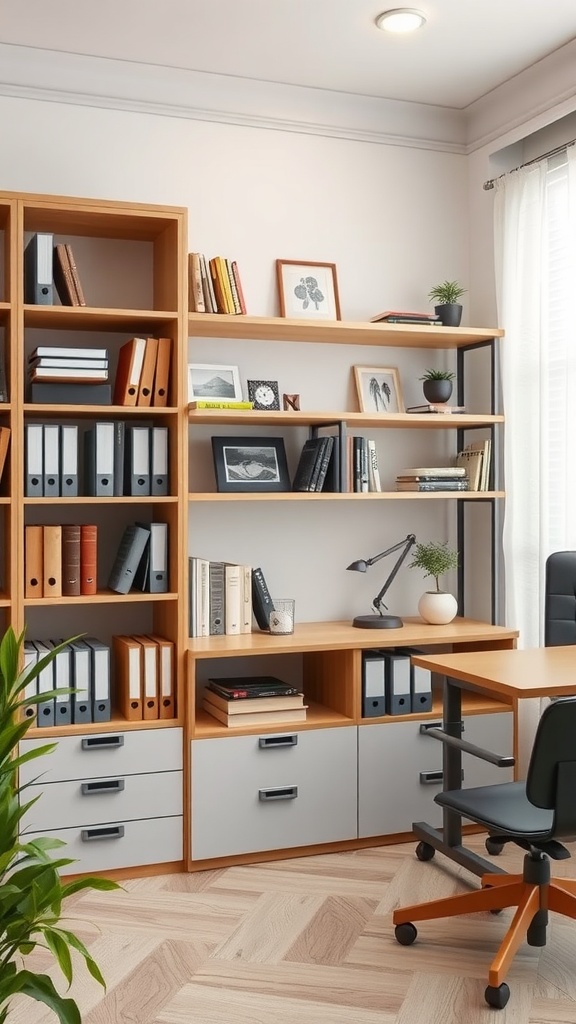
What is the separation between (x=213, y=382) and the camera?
3781mm

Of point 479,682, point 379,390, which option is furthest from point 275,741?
point 379,390

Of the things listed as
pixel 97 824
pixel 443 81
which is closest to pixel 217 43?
pixel 443 81

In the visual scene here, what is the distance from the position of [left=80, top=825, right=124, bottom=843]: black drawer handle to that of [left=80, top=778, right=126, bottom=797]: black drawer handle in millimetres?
115

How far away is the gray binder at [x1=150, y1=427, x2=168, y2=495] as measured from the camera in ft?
11.3

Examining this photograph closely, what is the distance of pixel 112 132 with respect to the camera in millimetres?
3674

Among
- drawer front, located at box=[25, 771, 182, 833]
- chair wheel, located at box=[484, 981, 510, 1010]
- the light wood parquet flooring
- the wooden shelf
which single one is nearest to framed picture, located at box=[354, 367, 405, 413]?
the wooden shelf

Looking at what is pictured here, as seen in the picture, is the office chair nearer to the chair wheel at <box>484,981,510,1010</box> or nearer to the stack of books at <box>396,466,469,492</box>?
the chair wheel at <box>484,981,510,1010</box>

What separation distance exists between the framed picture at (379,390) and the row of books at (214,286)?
65cm

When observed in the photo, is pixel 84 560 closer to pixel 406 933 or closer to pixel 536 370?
pixel 406 933

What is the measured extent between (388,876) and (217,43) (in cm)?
286

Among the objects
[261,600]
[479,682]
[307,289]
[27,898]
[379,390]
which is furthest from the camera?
[379,390]

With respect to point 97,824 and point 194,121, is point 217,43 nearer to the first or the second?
point 194,121

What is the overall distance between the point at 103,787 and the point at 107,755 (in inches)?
4.0

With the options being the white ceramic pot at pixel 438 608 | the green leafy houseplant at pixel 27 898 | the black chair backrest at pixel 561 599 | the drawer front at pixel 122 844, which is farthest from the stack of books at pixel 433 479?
the green leafy houseplant at pixel 27 898
